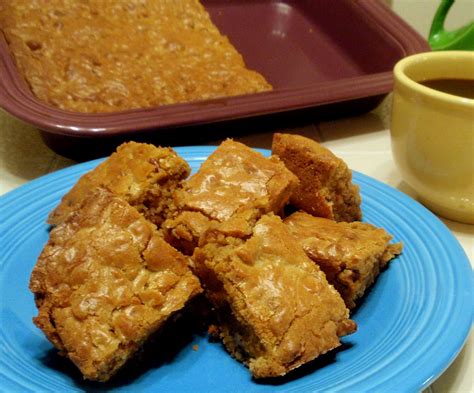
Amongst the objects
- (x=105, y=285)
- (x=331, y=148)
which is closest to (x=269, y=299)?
(x=105, y=285)

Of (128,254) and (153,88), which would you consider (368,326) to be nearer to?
(128,254)

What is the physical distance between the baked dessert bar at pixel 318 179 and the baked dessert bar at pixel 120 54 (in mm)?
690

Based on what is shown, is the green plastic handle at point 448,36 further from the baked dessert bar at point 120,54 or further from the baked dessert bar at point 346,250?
the baked dessert bar at point 346,250

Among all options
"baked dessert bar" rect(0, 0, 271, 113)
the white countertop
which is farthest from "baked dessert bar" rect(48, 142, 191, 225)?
"baked dessert bar" rect(0, 0, 271, 113)

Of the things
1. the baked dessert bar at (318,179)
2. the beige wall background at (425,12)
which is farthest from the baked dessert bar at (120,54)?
the beige wall background at (425,12)

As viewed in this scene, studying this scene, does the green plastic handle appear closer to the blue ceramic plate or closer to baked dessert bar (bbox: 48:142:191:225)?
the blue ceramic plate

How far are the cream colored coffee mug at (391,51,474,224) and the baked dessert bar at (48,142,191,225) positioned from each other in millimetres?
547

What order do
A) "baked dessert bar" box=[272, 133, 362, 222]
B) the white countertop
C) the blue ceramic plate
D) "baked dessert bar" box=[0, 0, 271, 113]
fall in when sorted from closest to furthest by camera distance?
the blue ceramic plate, "baked dessert bar" box=[272, 133, 362, 222], the white countertop, "baked dessert bar" box=[0, 0, 271, 113]

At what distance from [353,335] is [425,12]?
2293 millimetres

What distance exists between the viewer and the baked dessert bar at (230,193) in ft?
3.21

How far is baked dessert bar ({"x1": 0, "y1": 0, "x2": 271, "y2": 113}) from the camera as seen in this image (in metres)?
1.73

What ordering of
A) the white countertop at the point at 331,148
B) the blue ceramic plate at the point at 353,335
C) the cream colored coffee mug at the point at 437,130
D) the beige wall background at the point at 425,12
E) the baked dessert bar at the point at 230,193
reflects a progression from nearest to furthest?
the blue ceramic plate at the point at 353,335, the baked dessert bar at the point at 230,193, the cream colored coffee mug at the point at 437,130, the white countertop at the point at 331,148, the beige wall background at the point at 425,12

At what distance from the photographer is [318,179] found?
1139mm

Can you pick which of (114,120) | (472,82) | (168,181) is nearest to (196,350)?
(168,181)
